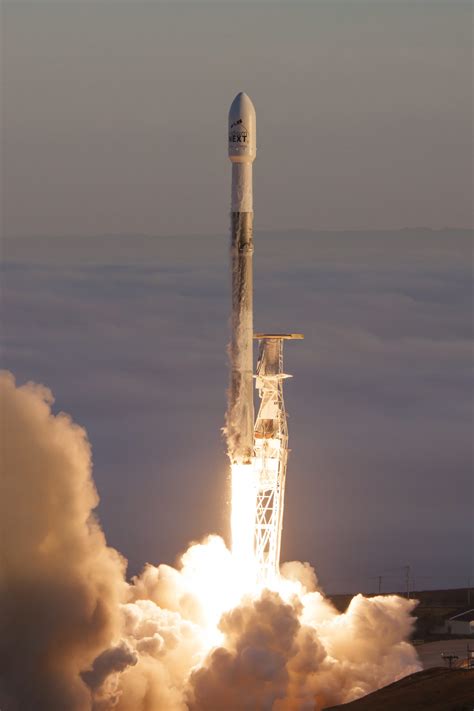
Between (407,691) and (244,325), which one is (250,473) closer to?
(244,325)

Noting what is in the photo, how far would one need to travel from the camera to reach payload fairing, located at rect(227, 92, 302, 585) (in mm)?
64250

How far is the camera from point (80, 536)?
204 ft

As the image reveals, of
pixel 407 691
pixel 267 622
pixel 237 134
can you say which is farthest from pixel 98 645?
pixel 237 134

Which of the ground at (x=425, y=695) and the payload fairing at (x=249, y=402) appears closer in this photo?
the ground at (x=425, y=695)

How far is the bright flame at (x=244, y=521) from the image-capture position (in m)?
64.8

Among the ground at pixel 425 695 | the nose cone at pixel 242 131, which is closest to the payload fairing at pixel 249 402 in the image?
the nose cone at pixel 242 131

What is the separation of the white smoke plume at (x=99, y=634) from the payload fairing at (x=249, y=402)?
2093 mm

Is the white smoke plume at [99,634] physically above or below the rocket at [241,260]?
below

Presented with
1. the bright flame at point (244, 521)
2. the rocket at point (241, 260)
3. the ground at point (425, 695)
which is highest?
the rocket at point (241, 260)

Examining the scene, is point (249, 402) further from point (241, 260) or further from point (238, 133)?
point (238, 133)

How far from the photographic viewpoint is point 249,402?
212 ft

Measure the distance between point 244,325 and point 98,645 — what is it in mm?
11694

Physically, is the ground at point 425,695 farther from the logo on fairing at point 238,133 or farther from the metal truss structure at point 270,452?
the logo on fairing at point 238,133

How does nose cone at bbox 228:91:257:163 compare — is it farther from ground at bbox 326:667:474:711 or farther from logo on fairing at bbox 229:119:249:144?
ground at bbox 326:667:474:711
